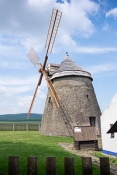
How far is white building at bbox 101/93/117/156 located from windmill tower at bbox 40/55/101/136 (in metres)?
10.6

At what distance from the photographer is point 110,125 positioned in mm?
16141

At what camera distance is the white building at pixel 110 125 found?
15.5 metres

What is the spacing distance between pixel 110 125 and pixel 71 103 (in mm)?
12165

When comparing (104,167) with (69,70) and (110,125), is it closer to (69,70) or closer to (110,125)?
(110,125)

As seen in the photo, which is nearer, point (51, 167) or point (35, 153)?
point (51, 167)

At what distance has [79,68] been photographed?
29.5m

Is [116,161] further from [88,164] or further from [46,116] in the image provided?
[46,116]

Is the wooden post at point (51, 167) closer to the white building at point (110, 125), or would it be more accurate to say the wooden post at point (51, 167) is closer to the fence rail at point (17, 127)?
the white building at point (110, 125)

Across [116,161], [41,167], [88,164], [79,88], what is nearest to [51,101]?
[79,88]

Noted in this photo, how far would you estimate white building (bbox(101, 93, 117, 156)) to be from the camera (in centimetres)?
1548

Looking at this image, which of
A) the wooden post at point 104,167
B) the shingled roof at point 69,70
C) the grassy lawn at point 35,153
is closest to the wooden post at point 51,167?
the wooden post at point 104,167

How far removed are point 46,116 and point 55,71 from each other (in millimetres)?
6215

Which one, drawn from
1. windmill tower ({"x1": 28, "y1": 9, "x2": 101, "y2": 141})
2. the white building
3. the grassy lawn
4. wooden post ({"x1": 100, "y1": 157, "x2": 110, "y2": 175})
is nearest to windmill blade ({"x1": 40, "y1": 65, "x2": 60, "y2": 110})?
windmill tower ({"x1": 28, "y1": 9, "x2": 101, "y2": 141})

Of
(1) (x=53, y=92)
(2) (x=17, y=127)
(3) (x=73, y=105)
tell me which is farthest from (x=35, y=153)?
(2) (x=17, y=127)
